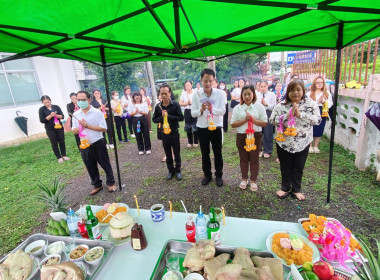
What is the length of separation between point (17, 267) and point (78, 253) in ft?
1.22

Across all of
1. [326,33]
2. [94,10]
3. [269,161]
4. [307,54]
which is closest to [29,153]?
[94,10]

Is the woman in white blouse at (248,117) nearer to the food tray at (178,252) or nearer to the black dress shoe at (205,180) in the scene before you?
the black dress shoe at (205,180)

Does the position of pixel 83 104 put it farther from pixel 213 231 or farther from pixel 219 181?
pixel 213 231

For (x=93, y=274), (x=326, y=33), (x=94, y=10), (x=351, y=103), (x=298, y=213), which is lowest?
(x=298, y=213)

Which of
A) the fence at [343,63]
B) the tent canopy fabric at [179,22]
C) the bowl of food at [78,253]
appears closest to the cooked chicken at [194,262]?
the bowl of food at [78,253]

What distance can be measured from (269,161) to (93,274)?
4618 mm

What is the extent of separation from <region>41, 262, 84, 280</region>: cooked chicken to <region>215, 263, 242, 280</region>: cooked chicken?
0.91m

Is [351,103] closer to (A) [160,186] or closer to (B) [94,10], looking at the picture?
(A) [160,186]

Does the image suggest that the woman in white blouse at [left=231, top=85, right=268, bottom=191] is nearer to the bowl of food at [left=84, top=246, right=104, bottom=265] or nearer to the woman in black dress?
the bowl of food at [left=84, top=246, right=104, bottom=265]

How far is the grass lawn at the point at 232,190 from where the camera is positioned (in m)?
3.31

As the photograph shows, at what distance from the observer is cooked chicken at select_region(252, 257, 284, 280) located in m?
1.15

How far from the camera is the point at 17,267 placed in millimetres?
1413

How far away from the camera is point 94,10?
1982mm

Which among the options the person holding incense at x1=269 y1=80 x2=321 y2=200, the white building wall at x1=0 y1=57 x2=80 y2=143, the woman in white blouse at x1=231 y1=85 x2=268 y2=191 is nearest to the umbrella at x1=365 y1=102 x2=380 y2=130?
the person holding incense at x1=269 y1=80 x2=321 y2=200
